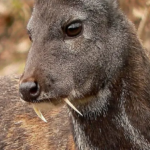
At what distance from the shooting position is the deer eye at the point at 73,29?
211 inches

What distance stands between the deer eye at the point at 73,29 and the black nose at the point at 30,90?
685 mm

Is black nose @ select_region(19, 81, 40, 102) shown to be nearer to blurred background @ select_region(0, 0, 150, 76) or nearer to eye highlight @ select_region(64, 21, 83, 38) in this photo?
eye highlight @ select_region(64, 21, 83, 38)

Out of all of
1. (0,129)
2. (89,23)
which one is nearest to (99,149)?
(89,23)

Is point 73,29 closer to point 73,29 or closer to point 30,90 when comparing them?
point 73,29

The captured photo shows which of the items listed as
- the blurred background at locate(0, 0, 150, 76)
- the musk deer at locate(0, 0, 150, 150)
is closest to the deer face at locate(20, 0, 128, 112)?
the musk deer at locate(0, 0, 150, 150)

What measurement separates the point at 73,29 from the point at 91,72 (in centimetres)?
50

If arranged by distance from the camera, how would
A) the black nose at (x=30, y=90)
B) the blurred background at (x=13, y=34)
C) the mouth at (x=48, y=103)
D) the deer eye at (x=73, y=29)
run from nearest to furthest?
1. the black nose at (x=30, y=90)
2. the mouth at (x=48, y=103)
3. the deer eye at (x=73, y=29)
4. the blurred background at (x=13, y=34)

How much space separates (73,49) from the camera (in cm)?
536

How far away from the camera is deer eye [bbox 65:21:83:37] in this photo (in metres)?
5.35

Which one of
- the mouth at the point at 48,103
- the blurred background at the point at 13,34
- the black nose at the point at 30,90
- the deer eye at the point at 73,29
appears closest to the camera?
the black nose at the point at 30,90

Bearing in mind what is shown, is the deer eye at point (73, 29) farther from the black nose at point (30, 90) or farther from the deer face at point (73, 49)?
the black nose at point (30, 90)

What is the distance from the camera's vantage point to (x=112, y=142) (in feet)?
18.9

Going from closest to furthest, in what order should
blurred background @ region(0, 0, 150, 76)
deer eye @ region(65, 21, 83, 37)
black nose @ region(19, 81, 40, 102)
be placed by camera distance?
black nose @ region(19, 81, 40, 102)
deer eye @ region(65, 21, 83, 37)
blurred background @ region(0, 0, 150, 76)

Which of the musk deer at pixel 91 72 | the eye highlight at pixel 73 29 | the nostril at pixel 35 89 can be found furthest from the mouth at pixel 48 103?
the eye highlight at pixel 73 29
